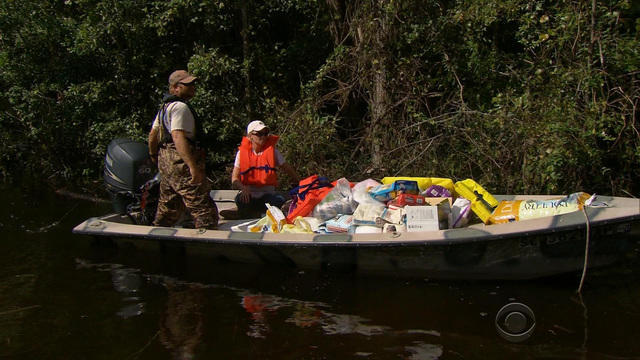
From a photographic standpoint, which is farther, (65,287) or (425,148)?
(425,148)

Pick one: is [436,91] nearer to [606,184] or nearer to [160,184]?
[606,184]

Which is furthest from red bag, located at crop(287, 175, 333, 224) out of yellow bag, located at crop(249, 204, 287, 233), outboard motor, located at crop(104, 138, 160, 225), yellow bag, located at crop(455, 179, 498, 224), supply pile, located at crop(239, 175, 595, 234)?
outboard motor, located at crop(104, 138, 160, 225)

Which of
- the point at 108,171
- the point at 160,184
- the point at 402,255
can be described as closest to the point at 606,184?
the point at 402,255

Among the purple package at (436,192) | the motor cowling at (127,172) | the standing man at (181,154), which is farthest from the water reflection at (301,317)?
the motor cowling at (127,172)

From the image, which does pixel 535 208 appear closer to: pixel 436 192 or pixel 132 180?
pixel 436 192

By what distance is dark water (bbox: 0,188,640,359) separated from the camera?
409 centimetres

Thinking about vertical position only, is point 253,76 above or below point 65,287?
above

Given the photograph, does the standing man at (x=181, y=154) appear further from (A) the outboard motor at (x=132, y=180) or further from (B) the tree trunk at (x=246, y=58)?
(B) the tree trunk at (x=246, y=58)

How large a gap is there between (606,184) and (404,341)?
4.45m

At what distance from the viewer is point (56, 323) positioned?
15.5 ft

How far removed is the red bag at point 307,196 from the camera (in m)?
5.94

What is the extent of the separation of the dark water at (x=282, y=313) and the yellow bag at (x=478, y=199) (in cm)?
64

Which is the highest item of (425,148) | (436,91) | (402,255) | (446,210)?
(436,91)

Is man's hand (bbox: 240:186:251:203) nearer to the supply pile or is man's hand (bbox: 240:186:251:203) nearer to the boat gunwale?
the supply pile
